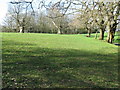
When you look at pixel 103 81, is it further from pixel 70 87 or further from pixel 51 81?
pixel 51 81

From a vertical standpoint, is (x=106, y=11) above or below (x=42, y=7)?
above

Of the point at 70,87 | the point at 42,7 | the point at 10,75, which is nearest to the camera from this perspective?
the point at 70,87

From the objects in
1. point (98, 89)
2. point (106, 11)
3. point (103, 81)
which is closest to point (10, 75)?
point (98, 89)

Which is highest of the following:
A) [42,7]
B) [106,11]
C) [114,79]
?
[106,11]

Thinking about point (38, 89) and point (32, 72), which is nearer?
point (38, 89)

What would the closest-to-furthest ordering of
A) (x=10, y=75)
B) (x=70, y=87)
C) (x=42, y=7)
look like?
(x=70, y=87), (x=10, y=75), (x=42, y=7)

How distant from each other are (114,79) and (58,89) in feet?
8.45

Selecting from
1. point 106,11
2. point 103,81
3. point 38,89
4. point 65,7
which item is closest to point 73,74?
point 103,81

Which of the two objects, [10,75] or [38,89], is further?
[10,75]

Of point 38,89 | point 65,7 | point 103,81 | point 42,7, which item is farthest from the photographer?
point 65,7

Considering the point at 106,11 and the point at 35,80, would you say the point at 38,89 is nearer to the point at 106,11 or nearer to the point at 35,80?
the point at 35,80

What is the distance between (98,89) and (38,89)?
1824 millimetres

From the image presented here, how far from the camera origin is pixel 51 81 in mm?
4844

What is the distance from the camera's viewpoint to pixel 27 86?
4.32m
